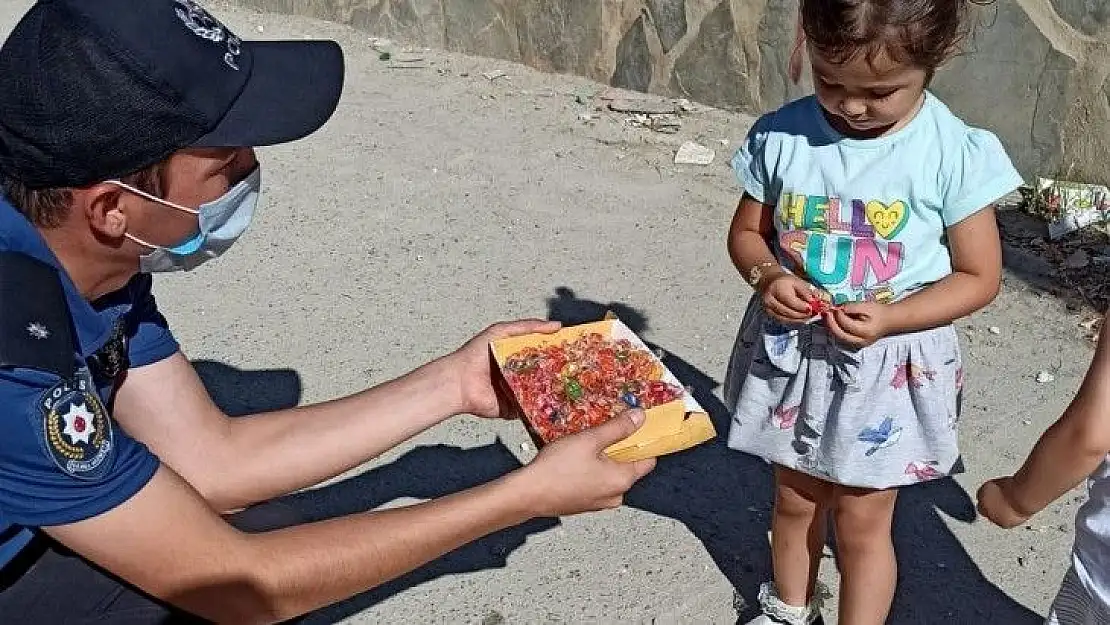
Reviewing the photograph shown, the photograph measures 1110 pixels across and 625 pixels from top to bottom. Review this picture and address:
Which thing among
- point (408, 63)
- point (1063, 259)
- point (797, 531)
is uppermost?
point (408, 63)

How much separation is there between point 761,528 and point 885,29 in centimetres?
152

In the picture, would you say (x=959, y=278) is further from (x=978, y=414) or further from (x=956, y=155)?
(x=978, y=414)

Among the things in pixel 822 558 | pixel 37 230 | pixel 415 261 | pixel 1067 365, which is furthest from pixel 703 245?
pixel 37 230

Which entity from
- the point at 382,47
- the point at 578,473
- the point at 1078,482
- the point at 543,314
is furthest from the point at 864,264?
the point at 382,47

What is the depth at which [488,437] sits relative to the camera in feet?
11.8

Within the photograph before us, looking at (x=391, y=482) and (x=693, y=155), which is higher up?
(x=693, y=155)

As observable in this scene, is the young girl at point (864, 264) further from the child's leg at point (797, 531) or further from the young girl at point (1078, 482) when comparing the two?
the young girl at point (1078, 482)

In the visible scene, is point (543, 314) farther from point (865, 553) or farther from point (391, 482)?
point (865, 553)

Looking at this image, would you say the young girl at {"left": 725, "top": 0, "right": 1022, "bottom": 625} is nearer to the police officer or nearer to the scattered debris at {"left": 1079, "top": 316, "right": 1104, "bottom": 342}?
the police officer

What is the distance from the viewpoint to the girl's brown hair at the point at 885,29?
2.15 meters

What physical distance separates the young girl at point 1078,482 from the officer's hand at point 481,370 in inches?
41.4

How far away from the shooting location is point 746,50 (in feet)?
18.0

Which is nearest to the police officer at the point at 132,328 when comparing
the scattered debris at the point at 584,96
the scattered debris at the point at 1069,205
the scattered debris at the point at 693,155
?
the scattered debris at the point at 1069,205

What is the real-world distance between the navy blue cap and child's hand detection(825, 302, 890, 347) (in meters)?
1.12
